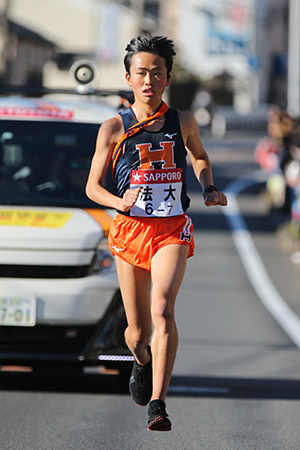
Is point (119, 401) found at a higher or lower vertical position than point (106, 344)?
lower

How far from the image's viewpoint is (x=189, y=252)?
474 cm

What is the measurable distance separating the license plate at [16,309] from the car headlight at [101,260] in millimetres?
445

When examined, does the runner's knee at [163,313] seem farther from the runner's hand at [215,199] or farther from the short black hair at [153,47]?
the short black hair at [153,47]

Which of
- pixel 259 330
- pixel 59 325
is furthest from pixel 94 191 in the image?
pixel 259 330

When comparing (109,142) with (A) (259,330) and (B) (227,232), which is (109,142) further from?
(B) (227,232)

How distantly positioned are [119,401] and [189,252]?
6.67ft

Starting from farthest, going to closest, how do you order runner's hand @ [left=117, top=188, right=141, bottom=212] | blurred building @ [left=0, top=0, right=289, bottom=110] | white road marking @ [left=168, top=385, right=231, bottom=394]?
blurred building @ [left=0, top=0, right=289, bottom=110], white road marking @ [left=168, top=385, right=231, bottom=394], runner's hand @ [left=117, top=188, right=141, bottom=212]

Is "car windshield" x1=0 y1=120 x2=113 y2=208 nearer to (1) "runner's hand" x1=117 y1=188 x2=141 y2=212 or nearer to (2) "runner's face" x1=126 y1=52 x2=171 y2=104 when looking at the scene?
(2) "runner's face" x1=126 y1=52 x2=171 y2=104

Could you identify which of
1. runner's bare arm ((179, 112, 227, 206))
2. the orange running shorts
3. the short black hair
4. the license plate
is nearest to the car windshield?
the license plate

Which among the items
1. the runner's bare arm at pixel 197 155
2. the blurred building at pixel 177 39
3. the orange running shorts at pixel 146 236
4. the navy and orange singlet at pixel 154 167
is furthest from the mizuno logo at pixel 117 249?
the blurred building at pixel 177 39

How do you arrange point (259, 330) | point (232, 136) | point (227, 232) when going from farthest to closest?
point (232, 136) → point (227, 232) → point (259, 330)

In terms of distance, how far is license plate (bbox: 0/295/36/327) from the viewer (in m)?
5.98

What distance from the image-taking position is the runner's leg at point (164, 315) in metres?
4.41

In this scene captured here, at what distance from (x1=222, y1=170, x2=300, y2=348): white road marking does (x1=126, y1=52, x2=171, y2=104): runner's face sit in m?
4.53
